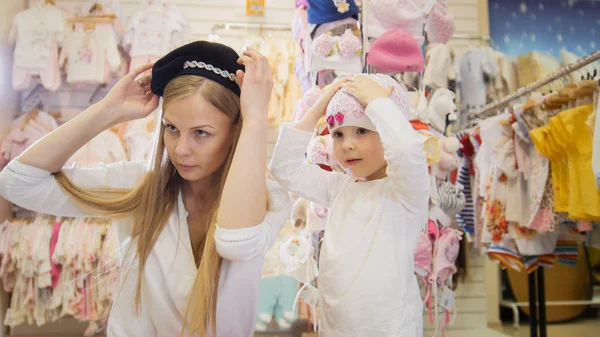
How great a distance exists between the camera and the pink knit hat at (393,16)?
7.45 ft

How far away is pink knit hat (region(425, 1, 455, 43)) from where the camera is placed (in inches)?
103

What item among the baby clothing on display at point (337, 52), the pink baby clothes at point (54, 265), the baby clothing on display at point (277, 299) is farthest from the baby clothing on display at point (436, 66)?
the pink baby clothes at point (54, 265)

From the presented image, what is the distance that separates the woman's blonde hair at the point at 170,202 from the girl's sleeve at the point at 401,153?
0.39m

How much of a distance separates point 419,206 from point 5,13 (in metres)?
3.62

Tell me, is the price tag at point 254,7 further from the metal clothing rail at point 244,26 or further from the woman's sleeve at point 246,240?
the woman's sleeve at point 246,240

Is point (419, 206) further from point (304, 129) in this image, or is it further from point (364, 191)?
point (304, 129)

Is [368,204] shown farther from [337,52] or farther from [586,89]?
[586,89]

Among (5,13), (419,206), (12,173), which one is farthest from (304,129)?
(5,13)

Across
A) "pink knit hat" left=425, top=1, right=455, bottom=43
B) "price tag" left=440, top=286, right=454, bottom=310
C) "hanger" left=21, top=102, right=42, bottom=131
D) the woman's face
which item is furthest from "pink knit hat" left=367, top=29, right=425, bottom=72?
"hanger" left=21, top=102, right=42, bottom=131

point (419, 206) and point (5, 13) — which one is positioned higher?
point (5, 13)

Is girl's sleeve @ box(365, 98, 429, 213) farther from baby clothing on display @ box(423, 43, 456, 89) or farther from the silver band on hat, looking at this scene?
baby clothing on display @ box(423, 43, 456, 89)

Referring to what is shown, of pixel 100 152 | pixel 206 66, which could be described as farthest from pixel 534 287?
pixel 100 152

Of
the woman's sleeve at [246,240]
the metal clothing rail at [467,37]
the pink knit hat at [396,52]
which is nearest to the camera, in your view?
the woman's sleeve at [246,240]

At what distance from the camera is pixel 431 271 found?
2.18 metres
